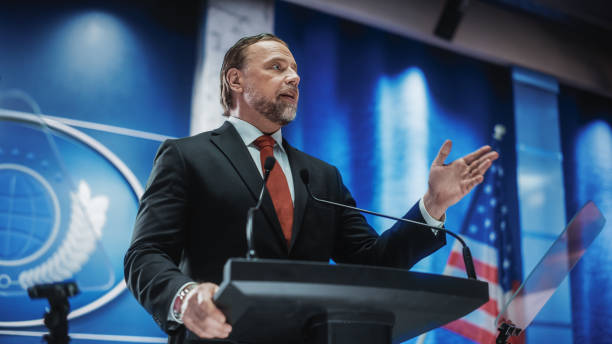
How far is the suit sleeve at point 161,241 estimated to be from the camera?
1.15 meters

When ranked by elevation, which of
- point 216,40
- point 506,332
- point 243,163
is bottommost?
point 506,332

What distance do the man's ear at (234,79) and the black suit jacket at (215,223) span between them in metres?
0.29

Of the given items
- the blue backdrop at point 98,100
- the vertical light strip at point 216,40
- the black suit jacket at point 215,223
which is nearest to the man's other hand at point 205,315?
the black suit jacket at point 215,223

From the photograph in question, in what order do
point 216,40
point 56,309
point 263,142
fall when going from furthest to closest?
point 216,40 < point 56,309 < point 263,142

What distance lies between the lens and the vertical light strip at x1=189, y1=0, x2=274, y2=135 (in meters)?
3.77

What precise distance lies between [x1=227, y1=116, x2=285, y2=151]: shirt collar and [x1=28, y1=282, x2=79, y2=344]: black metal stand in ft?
4.76

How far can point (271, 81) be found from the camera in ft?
5.62

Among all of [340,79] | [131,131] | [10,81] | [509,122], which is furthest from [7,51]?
[509,122]

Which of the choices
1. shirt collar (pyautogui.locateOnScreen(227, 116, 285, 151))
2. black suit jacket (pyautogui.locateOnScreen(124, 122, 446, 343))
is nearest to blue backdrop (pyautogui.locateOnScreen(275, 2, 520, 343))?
shirt collar (pyautogui.locateOnScreen(227, 116, 285, 151))

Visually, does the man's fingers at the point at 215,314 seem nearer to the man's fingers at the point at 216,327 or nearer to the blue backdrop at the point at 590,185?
the man's fingers at the point at 216,327

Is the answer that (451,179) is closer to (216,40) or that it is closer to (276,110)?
(276,110)

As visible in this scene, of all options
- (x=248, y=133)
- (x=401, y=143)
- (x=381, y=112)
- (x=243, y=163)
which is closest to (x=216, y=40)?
(x=381, y=112)

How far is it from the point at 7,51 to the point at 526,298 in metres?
3.04

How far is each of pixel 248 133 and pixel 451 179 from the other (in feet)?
1.81
